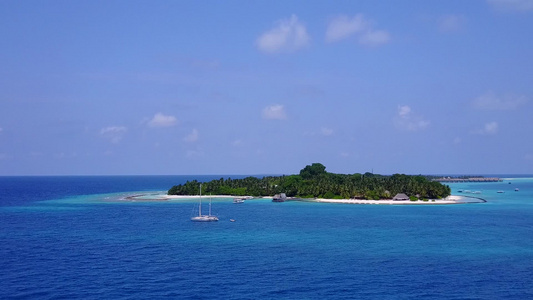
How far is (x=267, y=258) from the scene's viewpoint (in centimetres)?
6044

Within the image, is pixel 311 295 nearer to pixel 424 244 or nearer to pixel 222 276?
pixel 222 276

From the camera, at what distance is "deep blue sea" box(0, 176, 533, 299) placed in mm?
46156

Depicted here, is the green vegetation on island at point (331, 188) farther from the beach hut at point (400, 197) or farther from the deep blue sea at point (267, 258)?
A: the deep blue sea at point (267, 258)

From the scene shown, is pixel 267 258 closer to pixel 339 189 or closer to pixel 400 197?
pixel 400 197

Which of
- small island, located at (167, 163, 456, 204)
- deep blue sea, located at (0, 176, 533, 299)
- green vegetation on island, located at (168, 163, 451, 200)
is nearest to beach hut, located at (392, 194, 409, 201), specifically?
small island, located at (167, 163, 456, 204)

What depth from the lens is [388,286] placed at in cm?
4728

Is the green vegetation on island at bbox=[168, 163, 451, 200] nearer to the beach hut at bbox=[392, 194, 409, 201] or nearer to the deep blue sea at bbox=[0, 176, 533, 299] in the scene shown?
the beach hut at bbox=[392, 194, 409, 201]

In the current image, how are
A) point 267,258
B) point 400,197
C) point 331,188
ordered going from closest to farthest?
point 267,258 → point 400,197 → point 331,188

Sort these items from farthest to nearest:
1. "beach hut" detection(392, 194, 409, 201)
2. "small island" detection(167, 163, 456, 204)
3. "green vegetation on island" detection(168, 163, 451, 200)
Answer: "green vegetation on island" detection(168, 163, 451, 200), "small island" detection(167, 163, 456, 204), "beach hut" detection(392, 194, 409, 201)

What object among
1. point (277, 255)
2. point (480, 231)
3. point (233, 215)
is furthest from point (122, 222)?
point (480, 231)

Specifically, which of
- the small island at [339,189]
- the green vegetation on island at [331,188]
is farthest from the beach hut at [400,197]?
the green vegetation on island at [331,188]

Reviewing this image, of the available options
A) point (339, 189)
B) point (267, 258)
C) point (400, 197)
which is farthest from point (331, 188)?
point (267, 258)

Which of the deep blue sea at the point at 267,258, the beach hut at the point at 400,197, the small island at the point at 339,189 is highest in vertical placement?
the small island at the point at 339,189

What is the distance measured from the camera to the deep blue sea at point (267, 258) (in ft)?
151
